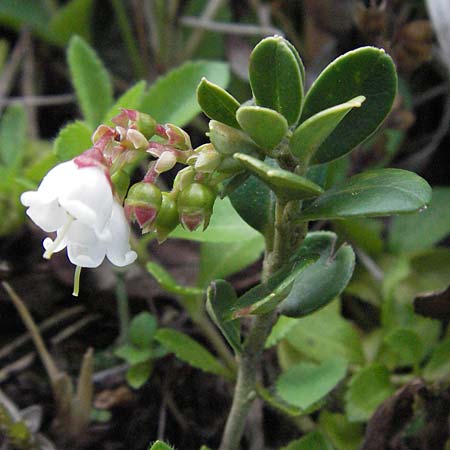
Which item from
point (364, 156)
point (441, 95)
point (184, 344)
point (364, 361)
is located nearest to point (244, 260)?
point (184, 344)

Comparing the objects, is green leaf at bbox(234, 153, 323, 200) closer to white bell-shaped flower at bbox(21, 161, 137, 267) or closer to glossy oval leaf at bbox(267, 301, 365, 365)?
white bell-shaped flower at bbox(21, 161, 137, 267)

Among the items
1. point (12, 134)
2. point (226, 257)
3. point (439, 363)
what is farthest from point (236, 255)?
point (12, 134)

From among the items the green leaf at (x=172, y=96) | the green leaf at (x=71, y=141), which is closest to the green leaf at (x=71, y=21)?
the green leaf at (x=172, y=96)

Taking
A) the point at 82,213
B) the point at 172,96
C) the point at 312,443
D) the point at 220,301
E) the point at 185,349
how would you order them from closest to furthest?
1. the point at 82,213
2. the point at 220,301
3. the point at 312,443
4. the point at 185,349
5. the point at 172,96

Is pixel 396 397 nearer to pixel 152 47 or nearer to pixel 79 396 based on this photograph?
pixel 79 396

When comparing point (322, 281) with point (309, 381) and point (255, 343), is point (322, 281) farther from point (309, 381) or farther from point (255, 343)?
point (309, 381)

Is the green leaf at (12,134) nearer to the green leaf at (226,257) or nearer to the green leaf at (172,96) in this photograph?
the green leaf at (172,96)
